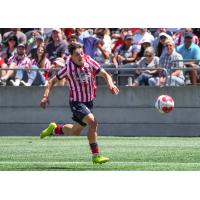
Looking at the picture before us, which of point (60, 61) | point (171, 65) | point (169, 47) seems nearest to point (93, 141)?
point (171, 65)

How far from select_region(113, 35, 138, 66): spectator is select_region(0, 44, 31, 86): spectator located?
236cm

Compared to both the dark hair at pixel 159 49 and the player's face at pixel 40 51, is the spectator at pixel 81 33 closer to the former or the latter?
the player's face at pixel 40 51

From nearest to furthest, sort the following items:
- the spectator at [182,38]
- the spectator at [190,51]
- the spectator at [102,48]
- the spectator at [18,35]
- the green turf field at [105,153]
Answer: the green turf field at [105,153]
the spectator at [190,51]
the spectator at [182,38]
the spectator at [102,48]
the spectator at [18,35]

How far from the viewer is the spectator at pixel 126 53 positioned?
79.3ft

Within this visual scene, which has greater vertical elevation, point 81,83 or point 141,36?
point 141,36

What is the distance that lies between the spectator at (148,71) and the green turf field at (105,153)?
1.87 m

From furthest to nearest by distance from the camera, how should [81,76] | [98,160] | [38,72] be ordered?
[38,72], [81,76], [98,160]

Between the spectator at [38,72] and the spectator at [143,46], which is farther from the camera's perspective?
the spectator at [38,72]

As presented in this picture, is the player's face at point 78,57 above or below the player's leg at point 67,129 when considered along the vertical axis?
above

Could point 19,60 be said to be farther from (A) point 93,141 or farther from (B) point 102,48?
(A) point 93,141

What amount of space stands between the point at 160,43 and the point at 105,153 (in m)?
6.79

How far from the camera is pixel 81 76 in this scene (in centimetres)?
1549

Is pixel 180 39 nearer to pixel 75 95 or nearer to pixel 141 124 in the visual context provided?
pixel 141 124

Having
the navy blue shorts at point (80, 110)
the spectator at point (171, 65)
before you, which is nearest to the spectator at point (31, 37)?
the spectator at point (171, 65)
